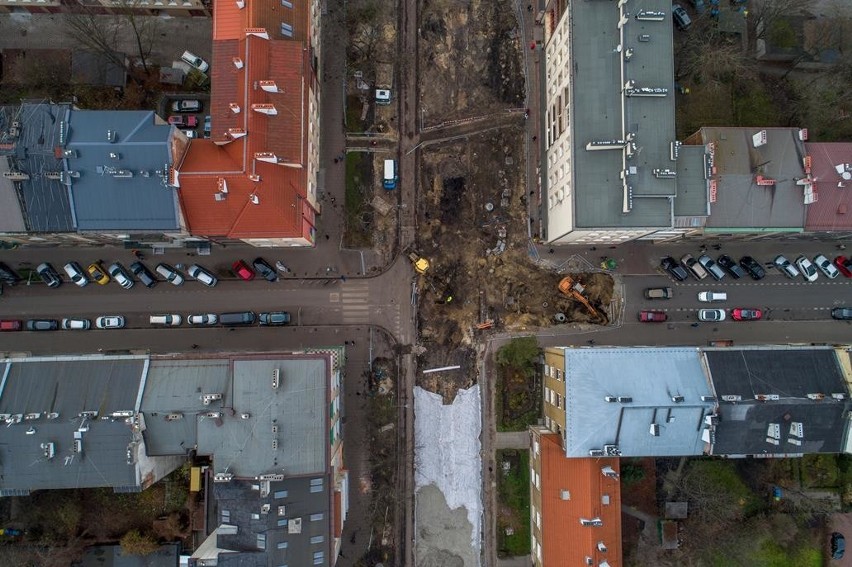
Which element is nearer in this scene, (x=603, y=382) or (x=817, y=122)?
(x=603, y=382)

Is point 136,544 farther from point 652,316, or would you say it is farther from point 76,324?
point 652,316

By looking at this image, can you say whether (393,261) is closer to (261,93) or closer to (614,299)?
(261,93)

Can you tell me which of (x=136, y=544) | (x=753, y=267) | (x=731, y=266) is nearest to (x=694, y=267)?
(x=731, y=266)

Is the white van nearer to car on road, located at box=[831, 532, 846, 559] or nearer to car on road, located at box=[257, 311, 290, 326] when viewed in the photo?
car on road, located at box=[257, 311, 290, 326]

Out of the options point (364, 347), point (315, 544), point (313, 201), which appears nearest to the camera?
point (315, 544)

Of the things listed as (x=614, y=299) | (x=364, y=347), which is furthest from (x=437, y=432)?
(x=614, y=299)

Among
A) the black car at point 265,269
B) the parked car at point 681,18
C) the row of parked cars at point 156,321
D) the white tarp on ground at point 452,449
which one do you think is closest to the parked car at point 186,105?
the black car at point 265,269

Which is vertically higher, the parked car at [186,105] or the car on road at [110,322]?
the parked car at [186,105]

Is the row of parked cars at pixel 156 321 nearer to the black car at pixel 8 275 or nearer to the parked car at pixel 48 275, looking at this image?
the parked car at pixel 48 275
